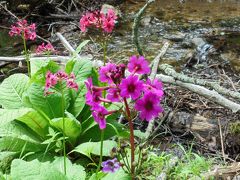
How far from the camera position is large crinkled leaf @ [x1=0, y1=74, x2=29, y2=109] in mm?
3605

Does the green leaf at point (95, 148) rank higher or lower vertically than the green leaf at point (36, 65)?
lower

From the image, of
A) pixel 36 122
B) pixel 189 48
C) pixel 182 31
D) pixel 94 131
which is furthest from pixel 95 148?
pixel 182 31

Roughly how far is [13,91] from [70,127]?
26.8 inches

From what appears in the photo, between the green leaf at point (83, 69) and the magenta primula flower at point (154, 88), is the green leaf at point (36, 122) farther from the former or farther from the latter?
the magenta primula flower at point (154, 88)

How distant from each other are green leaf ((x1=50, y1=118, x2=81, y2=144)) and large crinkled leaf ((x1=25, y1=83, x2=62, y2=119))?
0.25 meters

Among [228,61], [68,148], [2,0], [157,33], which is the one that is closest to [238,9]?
[157,33]

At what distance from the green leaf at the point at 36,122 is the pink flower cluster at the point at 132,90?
1.48m

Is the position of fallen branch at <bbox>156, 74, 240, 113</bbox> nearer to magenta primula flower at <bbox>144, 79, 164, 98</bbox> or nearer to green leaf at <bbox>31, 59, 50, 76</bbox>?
green leaf at <bbox>31, 59, 50, 76</bbox>

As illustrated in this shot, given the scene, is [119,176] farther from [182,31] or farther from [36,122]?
[182,31]

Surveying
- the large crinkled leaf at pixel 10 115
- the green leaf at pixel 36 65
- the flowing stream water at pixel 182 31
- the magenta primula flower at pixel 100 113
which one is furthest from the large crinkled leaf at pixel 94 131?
the flowing stream water at pixel 182 31

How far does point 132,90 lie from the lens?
6.27 feet

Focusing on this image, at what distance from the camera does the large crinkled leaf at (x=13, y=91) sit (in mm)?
3605

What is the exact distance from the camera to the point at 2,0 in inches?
312

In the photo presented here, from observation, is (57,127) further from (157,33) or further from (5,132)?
(157,33)
